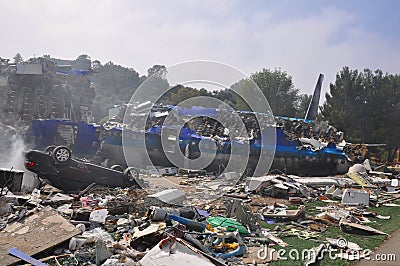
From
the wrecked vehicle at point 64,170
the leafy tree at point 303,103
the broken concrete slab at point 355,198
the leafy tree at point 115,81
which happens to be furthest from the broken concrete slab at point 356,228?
the leafy tree at point 115,81

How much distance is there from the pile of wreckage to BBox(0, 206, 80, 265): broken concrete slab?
12mm

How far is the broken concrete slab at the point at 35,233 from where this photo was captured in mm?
5113

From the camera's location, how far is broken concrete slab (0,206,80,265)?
5.11 metres

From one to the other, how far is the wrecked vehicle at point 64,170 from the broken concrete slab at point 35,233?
153 inches

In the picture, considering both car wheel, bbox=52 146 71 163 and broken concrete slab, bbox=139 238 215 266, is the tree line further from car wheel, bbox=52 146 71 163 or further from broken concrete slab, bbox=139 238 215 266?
broken concrete slab, bbox=139 238 215 266

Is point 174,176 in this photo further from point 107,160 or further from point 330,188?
point 330,188

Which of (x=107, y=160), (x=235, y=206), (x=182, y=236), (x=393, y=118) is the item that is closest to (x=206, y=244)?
(x=182, y=236)

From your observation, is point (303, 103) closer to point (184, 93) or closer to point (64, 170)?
point (184, 93)

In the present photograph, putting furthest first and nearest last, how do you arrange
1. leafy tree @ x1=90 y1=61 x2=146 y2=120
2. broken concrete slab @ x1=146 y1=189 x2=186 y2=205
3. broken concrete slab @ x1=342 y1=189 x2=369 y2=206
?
leafy tree @ x1=90 y1=61 x2=146 y2=120, broken concrete slab @ x1=342 y1=189 x2=369 y2=206, broken concrete slab @ x1=146 y1=189 x2=186 y2=205

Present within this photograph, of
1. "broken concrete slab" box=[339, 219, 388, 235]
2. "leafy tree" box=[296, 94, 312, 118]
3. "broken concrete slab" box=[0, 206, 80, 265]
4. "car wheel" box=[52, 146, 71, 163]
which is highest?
"leafy tree" box=[296, 94, 312, 118]

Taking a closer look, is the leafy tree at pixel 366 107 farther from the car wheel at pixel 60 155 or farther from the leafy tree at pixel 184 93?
the car wheel at pixel 60 155

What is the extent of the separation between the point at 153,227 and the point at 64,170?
5064mm

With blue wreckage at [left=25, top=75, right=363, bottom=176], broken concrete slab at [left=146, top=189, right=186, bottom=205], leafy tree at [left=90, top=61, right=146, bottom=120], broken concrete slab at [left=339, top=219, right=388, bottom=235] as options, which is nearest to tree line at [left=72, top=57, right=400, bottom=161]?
blue wreckage at [left=25, top=75, right=363, bottom=176]

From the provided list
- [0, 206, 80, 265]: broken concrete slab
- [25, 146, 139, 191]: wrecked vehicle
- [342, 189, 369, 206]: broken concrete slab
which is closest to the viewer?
[0, 206, 80, 265]: broken concrete slab
